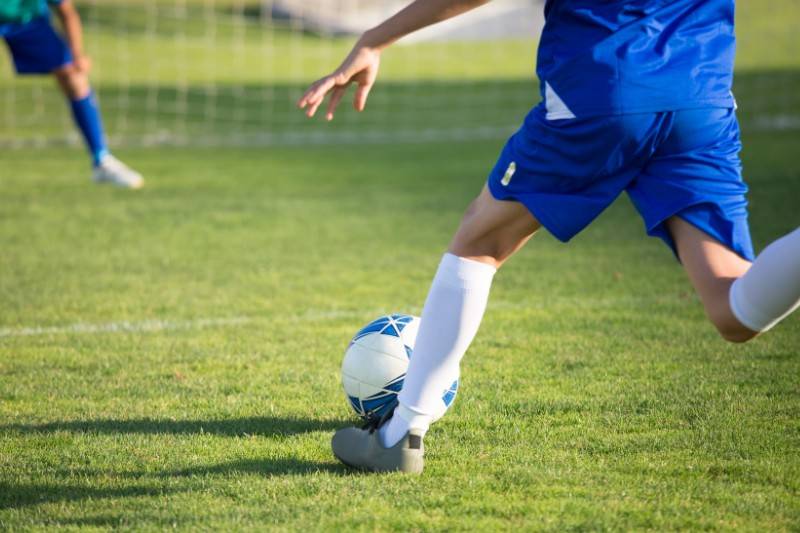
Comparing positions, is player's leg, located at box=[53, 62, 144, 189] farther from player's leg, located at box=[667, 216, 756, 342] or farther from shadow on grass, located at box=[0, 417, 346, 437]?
player's leg, located at box=[667, 216, 756, 342]

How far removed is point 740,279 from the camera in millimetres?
2807

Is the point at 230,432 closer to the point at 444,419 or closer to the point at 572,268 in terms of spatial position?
the point at 444,419

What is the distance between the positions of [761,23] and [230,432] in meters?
25.2

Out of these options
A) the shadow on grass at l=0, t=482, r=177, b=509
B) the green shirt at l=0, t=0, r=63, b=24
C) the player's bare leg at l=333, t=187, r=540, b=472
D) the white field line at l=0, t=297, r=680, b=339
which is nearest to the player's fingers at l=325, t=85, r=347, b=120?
the player's bare leg at l=333, t=187, r=540, b=472

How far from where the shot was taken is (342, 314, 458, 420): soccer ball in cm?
363

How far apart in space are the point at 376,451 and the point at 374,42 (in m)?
1.18

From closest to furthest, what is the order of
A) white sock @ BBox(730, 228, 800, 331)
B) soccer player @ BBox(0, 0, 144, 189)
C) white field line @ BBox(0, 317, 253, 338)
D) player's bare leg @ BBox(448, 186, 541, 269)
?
white sock @ BBox(730, 228, 800, 331)
player's bare leg @ BBox(448, 186, 541, 269)
white field line @ BBox(0, 317, 253, 338)
soccer player @ BBox(0, 0, 144, 189)

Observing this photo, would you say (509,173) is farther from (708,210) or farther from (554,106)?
(708,210)

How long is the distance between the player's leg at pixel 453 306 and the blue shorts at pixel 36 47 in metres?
6.55

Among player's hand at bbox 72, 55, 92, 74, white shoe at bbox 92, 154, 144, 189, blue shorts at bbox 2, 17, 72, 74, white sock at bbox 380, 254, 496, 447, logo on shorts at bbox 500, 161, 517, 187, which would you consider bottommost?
white shoe at bbox 92, 154, 144, 189

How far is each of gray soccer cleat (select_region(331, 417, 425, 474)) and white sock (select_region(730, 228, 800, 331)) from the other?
99 cm

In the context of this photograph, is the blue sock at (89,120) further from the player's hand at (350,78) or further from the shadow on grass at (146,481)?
the player's hand at (350,78)

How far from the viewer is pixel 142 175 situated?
410 inches

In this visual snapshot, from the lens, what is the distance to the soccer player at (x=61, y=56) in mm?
8453
